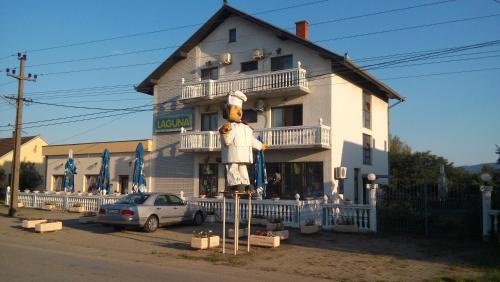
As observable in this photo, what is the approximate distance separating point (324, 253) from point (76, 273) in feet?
21.2

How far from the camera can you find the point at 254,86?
23.3 m

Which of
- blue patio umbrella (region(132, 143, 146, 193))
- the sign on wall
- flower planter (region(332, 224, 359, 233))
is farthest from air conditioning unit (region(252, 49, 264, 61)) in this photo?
flower planter (region(332, 224, 359, 233))

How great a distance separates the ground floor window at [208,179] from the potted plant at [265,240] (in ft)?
40.1

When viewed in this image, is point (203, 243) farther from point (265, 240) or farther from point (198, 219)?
point (198, 219)

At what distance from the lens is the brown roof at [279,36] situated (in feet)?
73.9

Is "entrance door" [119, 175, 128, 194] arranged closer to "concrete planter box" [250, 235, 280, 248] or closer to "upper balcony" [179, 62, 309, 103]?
"upper balcony" [179, 62, 309, 103]

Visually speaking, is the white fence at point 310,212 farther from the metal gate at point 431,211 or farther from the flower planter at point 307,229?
the flower planter at point 307,229

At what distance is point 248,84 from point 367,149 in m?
8.19

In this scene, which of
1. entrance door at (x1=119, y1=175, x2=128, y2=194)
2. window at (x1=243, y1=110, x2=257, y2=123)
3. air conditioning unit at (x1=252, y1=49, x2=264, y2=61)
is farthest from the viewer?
entrance door at (x1=119, y1=175, x2=128, y2=194)

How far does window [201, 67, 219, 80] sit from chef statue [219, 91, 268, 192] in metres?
14.5

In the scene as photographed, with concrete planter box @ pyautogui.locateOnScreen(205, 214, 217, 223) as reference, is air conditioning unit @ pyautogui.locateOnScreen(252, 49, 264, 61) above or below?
above

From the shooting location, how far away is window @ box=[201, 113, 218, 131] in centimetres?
2634

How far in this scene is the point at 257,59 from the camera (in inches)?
971

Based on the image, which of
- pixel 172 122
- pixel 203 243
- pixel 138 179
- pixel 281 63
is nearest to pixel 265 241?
pixel 203 243
